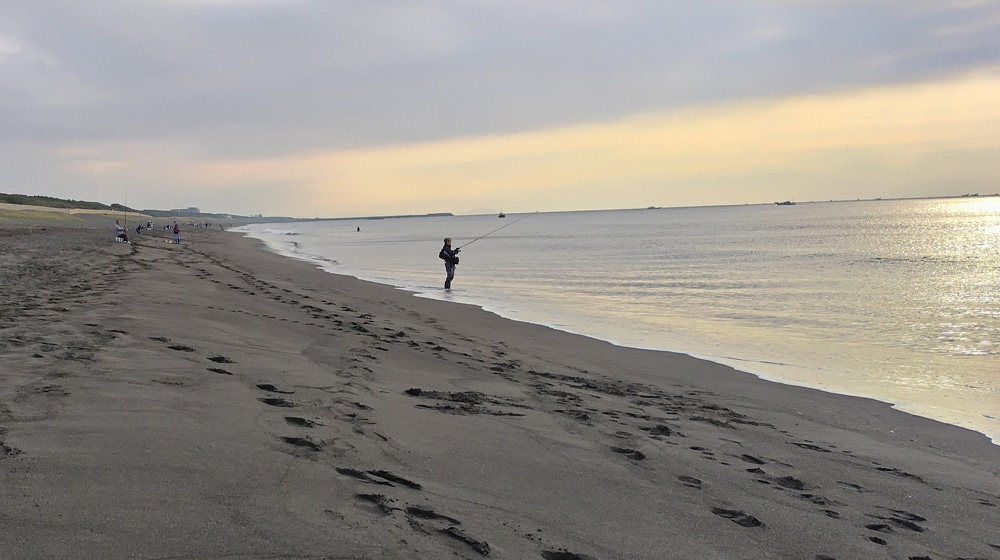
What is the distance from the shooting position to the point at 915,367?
1002cm

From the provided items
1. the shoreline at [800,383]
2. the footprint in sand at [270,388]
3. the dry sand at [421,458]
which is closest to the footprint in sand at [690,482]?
the dry sand at [421,458]

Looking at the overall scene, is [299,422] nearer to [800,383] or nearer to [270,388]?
[270,388]

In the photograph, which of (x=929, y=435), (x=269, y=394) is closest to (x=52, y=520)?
(x=269, y=394)

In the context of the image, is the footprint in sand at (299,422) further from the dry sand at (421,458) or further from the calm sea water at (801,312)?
the calm sea water at (801,312)

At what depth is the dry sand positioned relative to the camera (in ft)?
9.94

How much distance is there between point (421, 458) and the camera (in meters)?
4.23

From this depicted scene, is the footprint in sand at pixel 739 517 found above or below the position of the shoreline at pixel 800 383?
above

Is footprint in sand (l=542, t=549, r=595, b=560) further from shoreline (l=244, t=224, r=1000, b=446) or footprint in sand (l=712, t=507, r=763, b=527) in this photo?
shoreline (l=244, t=224, r=1000, b=446)

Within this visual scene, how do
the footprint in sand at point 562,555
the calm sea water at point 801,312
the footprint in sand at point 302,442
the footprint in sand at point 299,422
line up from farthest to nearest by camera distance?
1. the calm sea water at point 801,312
2. the footprint in sand at point 299,422
3. the footprint in sand at point 302,442
4. the footprint in sand at point 562,555

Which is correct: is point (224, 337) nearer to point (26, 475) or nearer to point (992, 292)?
point (26, 475)

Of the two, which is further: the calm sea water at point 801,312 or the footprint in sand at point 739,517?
the calm sea water at point 801,312

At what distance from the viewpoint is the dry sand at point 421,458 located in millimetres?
3029

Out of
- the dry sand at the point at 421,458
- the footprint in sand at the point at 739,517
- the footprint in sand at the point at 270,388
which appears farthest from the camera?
the footprint in sand at the point at 270,388

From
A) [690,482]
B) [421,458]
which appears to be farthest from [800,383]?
[421,458]
